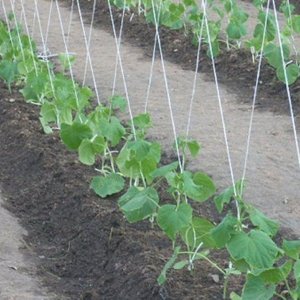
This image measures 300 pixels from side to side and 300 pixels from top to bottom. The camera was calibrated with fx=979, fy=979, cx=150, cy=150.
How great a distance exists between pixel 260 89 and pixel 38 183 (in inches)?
96.7

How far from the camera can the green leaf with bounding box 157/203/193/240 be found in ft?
13.5

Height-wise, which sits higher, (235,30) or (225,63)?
(235,30)

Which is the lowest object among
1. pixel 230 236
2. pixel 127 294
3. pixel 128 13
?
pixel 128 13

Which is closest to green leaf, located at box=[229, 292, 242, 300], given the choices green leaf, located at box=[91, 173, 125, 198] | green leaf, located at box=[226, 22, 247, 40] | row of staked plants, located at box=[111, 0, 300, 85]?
green leaf, located at box=[91, 173, 125, 198]

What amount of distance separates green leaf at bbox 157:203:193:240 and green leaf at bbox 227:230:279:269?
418mm

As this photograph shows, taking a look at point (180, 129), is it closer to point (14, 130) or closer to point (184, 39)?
point (14, 130)

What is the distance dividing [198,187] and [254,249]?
767mm

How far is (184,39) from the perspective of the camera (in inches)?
372

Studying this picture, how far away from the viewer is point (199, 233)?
4285 mm

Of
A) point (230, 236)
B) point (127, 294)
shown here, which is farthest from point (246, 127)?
point (230, 236)

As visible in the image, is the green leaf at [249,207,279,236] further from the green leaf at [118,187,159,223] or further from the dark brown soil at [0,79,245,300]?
the green leaf at [118,187,159,223]

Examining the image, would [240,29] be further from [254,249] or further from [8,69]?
[254,249]

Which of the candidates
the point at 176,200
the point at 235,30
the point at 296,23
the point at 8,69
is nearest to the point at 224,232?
the point at 176,200

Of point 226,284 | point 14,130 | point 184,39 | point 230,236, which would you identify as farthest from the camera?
point 184,39
